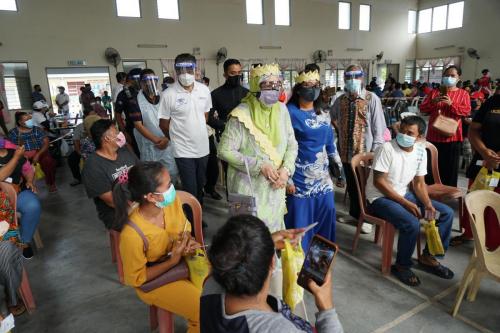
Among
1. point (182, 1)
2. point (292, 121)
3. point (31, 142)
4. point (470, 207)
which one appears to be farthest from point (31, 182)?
point (182, 1)

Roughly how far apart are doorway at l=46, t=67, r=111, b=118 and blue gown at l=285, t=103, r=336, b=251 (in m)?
9.27

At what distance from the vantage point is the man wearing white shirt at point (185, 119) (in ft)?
8.87

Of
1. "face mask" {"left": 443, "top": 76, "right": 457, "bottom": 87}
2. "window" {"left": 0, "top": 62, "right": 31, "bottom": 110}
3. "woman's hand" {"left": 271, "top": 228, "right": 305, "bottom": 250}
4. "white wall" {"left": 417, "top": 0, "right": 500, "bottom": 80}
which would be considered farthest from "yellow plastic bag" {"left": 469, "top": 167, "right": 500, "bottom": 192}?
"white wall" {"left": 417, "top": 0, "right": 500, "bottom": 80}

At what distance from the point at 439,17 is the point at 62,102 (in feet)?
51.8

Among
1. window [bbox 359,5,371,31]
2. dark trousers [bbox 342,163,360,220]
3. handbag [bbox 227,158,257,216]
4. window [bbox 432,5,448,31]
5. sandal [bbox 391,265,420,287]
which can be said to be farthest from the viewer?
window [bbox 432,5,448,31]

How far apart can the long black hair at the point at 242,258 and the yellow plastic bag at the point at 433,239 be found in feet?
6.12

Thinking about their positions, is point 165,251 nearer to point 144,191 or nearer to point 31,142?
point 144,191

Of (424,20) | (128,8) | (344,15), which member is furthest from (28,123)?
(424,20)

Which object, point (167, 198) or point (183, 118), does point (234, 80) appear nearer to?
point (183, 118)

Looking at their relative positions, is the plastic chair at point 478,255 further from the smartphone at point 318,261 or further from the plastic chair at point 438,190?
the smartphone at point 318,261

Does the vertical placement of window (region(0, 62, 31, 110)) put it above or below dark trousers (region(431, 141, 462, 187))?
above

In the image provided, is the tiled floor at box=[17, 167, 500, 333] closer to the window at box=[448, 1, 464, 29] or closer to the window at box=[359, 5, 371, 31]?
the window at box=[359, 5, 371, 31]

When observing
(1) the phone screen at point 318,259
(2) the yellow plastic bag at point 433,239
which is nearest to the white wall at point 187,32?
(2) the yellow plastic bag at point 433,239

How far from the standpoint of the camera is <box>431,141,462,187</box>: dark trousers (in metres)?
3.29
